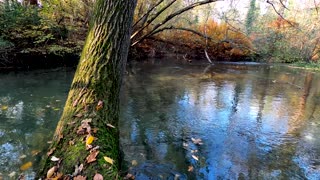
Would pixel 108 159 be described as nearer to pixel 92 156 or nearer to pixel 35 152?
pixel 92 156

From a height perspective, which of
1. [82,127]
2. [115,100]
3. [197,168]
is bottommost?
[197,168]

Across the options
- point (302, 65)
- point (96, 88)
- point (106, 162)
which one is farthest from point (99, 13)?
point (302, 65)

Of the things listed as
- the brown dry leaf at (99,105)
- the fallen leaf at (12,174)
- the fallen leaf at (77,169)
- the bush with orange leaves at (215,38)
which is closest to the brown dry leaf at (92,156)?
the fallen leaf at (77,169)

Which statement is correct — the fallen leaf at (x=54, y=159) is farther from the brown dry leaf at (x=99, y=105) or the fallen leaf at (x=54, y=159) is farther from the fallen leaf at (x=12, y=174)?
the fallen leaf at (x=12, y=174)

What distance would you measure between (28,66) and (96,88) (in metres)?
7.63

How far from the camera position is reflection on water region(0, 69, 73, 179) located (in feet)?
9.41

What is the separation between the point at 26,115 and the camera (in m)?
4.29

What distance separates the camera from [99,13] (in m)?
2.33

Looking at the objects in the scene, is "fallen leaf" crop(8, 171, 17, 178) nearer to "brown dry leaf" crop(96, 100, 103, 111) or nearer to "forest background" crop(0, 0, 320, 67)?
"brown dry leaf" crop(96, 100, 103, 111)

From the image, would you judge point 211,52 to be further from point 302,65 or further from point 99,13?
point 99,13

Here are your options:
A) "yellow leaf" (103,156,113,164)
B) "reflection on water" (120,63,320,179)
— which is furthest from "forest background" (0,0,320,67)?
"yellow leaf" (103,156,113,164)

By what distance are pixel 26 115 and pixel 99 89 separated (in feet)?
8.71

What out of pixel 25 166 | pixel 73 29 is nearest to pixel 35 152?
pixel 25 166

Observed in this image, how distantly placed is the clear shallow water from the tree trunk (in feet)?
2.51
